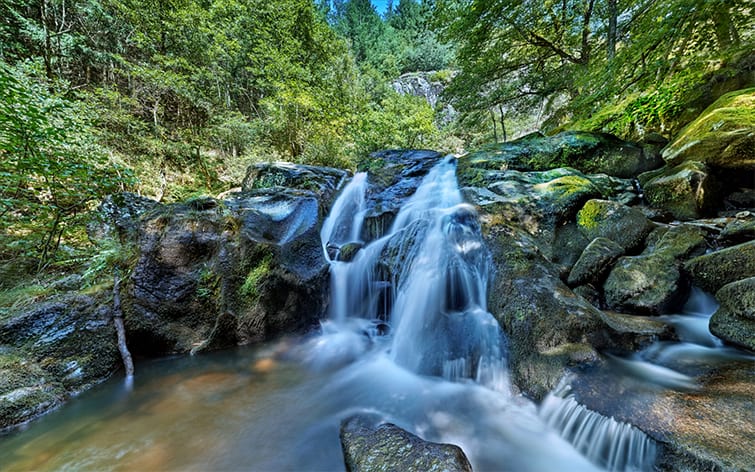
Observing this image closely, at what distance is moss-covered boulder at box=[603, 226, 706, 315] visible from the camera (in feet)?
11.0

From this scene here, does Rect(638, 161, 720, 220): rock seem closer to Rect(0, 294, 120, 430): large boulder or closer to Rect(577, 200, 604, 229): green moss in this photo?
Rect(577, 200, 604, 229): green moss

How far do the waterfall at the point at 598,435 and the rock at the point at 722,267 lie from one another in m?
2.53

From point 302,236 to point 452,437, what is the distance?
3.86 m

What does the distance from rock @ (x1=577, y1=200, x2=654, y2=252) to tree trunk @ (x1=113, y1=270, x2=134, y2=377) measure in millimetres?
6924

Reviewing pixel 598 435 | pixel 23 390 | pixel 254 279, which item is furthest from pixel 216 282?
pixel 598 435

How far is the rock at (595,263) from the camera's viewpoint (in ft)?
12.7

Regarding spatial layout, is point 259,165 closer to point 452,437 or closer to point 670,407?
point 452,437

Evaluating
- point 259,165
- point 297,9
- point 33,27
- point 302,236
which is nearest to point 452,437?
point 302,236

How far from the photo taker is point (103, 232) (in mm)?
5367

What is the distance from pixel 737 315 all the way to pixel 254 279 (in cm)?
565

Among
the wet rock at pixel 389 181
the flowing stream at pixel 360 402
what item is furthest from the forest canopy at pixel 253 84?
the flowing stream at pixel 360 402

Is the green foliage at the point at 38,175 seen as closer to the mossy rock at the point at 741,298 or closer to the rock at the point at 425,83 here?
the mossy rock at the point at 741,298

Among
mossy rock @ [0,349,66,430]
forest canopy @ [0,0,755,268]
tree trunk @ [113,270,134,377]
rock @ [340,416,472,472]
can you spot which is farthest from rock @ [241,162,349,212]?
rock @ [340,416,472,472]

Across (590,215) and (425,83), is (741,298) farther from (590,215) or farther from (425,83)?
(425,83)
